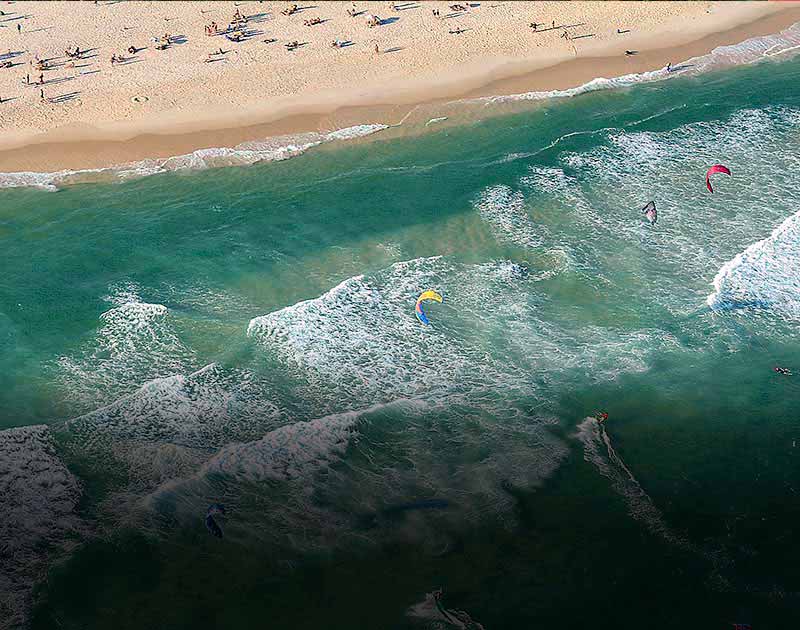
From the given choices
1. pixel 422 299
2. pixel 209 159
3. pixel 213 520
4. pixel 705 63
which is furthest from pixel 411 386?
pixel 705 63

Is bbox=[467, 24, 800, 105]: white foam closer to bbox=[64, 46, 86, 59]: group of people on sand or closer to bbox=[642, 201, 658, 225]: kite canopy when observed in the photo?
bbox=[642, 201, 658, 225]: kite canopy

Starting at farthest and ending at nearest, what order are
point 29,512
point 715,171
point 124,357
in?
1. point 715,171
2. point 124,357
3. point 29,512

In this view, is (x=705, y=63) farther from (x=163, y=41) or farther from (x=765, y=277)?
(x=163, y=41)

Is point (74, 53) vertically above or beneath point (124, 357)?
above

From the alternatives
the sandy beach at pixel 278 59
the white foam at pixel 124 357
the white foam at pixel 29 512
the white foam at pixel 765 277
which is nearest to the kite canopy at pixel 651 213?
the white foam at pixel 765 277

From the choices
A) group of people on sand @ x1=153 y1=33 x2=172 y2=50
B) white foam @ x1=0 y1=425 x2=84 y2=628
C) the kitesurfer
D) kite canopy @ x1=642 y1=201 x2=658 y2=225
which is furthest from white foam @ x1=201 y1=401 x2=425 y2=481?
group of people on sand @ x1=153 y1=33 x2=172 y2=50

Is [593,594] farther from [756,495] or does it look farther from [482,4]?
→ [482,4]

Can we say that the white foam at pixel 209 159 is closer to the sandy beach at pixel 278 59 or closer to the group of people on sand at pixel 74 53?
the sandy beach at pixel 278 59
